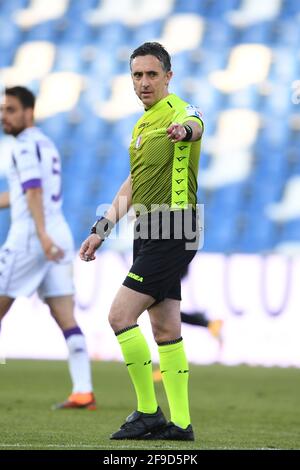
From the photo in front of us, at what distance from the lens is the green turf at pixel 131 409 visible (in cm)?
498

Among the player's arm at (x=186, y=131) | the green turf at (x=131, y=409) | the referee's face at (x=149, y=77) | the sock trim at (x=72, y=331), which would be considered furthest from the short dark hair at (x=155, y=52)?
the sock trim at (x=72, y=331)

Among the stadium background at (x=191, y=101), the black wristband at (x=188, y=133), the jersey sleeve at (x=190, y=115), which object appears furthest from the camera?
the stadium background at (x=191, y=101)

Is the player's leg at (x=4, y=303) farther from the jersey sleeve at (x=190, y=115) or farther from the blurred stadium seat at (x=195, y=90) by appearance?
the blurred stadium seat at (x=195, y=90)

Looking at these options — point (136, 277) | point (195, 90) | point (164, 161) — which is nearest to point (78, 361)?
point (136, 277)

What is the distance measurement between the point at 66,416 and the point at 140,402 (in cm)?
146

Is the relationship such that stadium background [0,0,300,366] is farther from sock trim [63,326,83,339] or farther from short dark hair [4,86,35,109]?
short dark hair [4,86,35,109]

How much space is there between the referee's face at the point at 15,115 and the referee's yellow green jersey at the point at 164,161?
217 cm

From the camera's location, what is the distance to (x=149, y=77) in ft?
16.3

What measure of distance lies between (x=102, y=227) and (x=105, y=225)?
0.03 metres

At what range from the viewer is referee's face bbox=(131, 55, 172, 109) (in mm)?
4934

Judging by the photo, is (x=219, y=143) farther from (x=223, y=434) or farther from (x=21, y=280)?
(x=223, y=434)

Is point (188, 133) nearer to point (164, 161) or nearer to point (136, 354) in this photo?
point (164, 161)

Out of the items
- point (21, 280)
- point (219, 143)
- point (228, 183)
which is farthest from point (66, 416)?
point (219, 143)

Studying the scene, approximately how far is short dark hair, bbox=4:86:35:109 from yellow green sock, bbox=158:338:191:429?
99.3 inches
